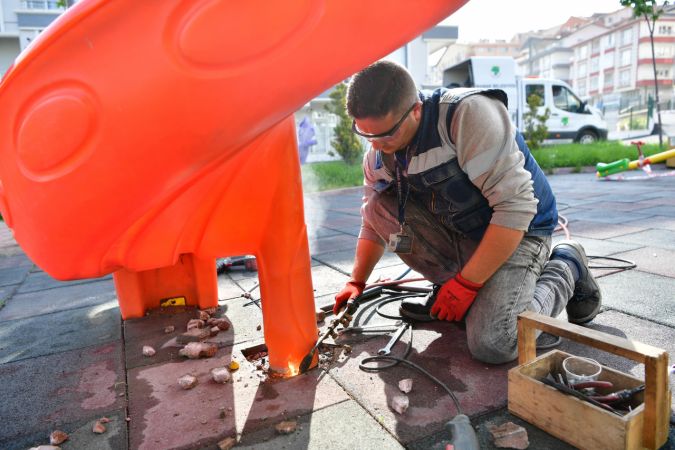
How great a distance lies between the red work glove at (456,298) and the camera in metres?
1.78

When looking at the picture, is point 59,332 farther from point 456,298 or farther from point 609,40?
point 609,40

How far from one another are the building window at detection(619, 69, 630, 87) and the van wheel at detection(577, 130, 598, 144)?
41.8 meters

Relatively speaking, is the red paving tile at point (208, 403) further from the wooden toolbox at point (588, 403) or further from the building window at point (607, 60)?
the building window at point (607, 60)

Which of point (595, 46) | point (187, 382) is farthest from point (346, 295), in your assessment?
point (595, 46)

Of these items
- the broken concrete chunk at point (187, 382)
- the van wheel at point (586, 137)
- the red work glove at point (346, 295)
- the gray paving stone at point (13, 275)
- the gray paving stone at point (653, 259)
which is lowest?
the gray paving stone at point (653, 259)

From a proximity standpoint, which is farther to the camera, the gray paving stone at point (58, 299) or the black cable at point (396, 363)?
the gray paving stone at point (58, 299)

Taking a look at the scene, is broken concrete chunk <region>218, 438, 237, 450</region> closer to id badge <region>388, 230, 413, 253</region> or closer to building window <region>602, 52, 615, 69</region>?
id badge <region>388, 230, 413, 253</region>

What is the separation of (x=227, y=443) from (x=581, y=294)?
59.1 inches

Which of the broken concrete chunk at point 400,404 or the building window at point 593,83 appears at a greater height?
the building window at point 593,83

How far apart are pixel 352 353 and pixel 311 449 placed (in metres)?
0.61

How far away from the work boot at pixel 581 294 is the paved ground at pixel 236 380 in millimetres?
60

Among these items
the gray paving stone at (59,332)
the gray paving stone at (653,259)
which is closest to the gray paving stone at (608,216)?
the gray paving stone at (653,259)

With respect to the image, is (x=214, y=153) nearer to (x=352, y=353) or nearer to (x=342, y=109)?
(x=352, y=353)

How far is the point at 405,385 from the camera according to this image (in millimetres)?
1587
